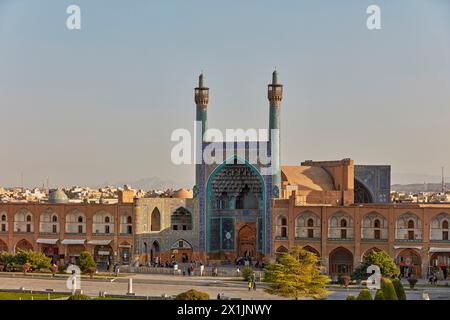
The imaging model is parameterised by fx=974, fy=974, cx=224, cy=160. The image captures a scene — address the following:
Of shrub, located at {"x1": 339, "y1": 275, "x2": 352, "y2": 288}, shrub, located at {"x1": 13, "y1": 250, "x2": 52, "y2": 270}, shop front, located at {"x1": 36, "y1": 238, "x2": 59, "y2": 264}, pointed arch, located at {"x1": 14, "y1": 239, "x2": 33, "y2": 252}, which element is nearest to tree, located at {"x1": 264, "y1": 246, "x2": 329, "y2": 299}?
shrub, located at {"x1": 339, "y1": 275, "x2": 352, "y2": 288}

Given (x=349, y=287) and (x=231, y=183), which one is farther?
(x=231, y=183)

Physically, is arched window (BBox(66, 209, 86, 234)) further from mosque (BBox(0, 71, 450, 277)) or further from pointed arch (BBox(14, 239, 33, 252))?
pointed arch (BBox(14, 239, 33, 252))

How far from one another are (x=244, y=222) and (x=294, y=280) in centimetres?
1455

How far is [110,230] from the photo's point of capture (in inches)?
1713

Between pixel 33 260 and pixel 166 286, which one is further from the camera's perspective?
pixel 33 260

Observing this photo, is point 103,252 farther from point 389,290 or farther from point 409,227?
point 389,290

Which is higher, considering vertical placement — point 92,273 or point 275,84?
point 275,84

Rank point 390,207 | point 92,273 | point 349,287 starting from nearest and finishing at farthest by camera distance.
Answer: point 349,287 → point 92,273 → point 390,207

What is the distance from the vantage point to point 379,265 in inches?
1444

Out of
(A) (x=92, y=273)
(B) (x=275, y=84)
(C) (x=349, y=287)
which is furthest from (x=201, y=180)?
(C) (x=349, y=287)

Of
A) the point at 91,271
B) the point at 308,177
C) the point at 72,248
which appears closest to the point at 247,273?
the point at 91,271
